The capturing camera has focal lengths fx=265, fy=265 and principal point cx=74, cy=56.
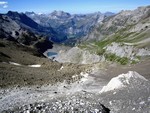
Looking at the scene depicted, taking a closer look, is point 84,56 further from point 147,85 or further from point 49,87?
point 147,85

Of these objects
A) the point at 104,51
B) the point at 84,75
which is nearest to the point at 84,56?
the point at 104,51

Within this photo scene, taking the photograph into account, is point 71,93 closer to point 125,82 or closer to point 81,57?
point 125,82

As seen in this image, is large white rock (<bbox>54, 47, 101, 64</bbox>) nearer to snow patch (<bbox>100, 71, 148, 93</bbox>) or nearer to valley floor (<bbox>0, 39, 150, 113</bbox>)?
valley floor (<bbox>0, 39, 150, 113</bbox>)

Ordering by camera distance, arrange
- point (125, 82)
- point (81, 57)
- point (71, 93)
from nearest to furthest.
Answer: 1. point (125, 82)
2. point (71, 93)
3. point (81, 57)

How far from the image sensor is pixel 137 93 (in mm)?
34219

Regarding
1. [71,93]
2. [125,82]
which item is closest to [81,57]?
[71,93]

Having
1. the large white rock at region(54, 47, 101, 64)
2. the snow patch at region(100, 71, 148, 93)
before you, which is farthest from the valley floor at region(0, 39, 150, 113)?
the large white rock at region(54, 47, 101, 64)

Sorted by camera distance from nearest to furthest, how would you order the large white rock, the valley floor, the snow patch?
the valley floor < the snow patch < the large white rock

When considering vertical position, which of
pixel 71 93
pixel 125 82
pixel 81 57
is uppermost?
pixel 125 82

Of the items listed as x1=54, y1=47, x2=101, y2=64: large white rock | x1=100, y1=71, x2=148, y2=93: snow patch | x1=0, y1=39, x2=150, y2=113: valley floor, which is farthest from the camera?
x1=54, y1=47, x2=101, y2=64: large white rock

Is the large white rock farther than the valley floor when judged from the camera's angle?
Yes

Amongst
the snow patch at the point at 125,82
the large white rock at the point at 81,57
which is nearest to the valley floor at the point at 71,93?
the snow patch at the point at 125,82

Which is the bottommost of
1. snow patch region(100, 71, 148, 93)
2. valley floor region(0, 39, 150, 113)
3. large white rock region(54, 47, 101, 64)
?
large white rock region(54, 47, 101, 64)

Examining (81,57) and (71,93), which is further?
(81,57)
